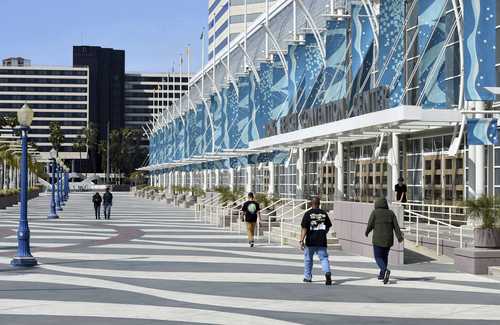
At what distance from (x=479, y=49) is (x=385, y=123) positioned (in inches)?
206

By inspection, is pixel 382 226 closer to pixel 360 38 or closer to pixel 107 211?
pixel 360 38

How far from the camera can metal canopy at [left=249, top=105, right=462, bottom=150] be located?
966 inches

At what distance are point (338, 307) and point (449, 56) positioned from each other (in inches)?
746

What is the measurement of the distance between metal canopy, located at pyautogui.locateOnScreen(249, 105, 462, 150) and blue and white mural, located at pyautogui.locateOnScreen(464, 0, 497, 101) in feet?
8.81

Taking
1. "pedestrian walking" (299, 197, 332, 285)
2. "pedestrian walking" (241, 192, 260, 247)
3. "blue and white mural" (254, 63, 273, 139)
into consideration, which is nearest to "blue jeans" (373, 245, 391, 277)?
"pedestrian walking" (299, 197, 332, 285)

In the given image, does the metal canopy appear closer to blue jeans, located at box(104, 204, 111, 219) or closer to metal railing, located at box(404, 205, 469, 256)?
metal railing, located at box(404, 205, 469, 256)

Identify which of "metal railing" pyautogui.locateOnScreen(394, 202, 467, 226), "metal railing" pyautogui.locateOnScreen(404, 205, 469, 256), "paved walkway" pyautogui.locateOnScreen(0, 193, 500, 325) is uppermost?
"metal railing" pyautogui.locateOnScreen(394, 202, 467, 226)

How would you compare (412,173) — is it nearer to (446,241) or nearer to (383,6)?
(383,6)

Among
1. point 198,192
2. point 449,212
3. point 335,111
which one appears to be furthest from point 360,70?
point 198,192

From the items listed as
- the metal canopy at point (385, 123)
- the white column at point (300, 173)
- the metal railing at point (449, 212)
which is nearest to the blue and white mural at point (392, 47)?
the metal canopy at point (385, 123)

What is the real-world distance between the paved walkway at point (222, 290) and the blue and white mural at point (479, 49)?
5275mm

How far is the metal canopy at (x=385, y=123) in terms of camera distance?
80.5ft

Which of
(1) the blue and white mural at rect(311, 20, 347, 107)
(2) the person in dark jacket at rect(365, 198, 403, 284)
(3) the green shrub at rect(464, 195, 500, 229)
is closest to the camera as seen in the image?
(2) the person in dark jacket at rect(365, 198, 403, 284)

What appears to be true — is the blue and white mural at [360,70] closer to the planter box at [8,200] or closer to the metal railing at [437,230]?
the metal railing at [437,230]
